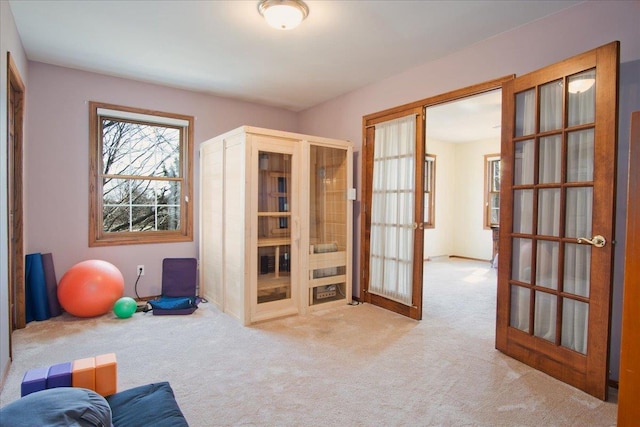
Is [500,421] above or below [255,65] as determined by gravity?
below

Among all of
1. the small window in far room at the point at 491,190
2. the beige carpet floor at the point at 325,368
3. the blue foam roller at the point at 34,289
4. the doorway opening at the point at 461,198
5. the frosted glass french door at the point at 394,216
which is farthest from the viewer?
the small window in far room at the point at 491,190

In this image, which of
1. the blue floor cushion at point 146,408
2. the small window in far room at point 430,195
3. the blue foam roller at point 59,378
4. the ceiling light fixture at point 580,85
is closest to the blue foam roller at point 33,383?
the blue foam roller at point 59,378

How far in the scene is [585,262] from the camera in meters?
2.18

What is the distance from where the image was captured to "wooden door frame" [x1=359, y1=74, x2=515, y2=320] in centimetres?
307

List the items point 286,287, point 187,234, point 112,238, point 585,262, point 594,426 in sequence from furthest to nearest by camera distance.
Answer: point 187,234 < point 112,238 < point 286,287 < point 585,262 < point 594,426

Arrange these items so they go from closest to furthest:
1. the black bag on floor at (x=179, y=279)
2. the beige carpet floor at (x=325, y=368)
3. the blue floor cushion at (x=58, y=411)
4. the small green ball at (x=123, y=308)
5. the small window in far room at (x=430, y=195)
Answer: the blue floor cushion at (x=58, y=411), the beige carpet floor at (x=325, y=368), the small green ball at (x=123, y=308), the black bag on floor at (x=179, y=279), the small window in far room at (x=430, y=195)

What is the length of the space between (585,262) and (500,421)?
1.11 metres

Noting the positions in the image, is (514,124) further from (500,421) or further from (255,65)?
(255,65)

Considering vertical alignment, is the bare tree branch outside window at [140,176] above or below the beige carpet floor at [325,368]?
above

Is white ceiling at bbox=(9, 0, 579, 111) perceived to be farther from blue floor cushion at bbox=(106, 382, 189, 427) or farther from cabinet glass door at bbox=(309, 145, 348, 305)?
blue floor cushion at bbox=(106, 382, 189, 427)

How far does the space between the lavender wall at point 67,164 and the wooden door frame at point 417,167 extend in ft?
7.72

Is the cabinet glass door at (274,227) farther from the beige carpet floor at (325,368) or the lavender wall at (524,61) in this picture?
the lavender wall at (524,61)

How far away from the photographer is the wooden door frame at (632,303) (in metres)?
1.60

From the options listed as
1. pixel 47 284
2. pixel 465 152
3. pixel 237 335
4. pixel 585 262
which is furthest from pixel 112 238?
pixel 465 152
